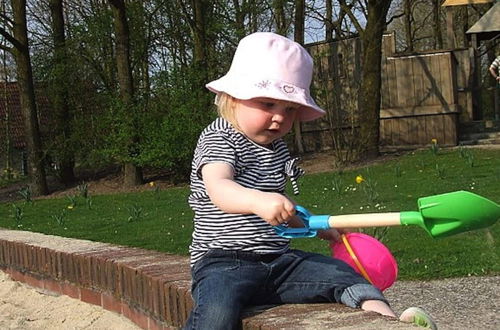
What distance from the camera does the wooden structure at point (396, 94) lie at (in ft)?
50.9

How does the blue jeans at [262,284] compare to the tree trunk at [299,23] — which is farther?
the tree trunk at [299,23]

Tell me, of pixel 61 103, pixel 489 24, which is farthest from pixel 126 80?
pixel 489 24

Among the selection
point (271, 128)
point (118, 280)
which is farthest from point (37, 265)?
point (271, 128)

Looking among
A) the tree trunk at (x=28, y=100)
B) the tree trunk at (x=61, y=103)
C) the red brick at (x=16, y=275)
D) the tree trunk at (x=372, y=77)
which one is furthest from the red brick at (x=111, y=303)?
the tree trunk at (x=61, y=103)

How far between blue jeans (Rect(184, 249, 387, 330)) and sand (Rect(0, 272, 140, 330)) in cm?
142

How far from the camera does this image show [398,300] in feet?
15.4

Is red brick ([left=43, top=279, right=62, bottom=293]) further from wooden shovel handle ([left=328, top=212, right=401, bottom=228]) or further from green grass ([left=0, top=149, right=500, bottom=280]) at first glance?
wooden shovel handle ([left=328, top=212, right=401, bottom=228])

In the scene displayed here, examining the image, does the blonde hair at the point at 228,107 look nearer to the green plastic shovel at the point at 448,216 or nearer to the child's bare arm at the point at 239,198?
the child's bare arm at the point at 239,198

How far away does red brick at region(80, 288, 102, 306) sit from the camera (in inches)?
176

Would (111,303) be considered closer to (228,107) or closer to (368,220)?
(228,107)

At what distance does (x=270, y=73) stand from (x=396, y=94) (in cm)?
1370

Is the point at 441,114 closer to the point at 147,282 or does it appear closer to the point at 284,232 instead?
the point at 147,282

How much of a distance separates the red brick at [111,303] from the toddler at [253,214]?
1.51 meters

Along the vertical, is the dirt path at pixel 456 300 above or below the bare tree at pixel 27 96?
below
